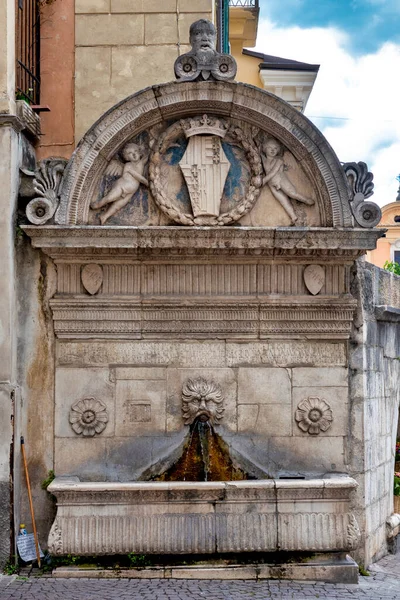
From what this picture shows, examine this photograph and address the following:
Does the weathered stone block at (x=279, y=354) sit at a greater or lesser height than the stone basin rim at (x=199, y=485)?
greater

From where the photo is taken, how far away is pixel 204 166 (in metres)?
8.28

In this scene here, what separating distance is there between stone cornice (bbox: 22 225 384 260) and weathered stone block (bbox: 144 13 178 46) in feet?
9.86

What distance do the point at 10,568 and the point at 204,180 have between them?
3.89m

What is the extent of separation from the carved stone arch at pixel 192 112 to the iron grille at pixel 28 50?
1186mm

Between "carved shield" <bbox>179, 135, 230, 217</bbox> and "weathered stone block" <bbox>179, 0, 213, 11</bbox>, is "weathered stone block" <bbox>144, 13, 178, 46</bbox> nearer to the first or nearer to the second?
"weathered stone block" <bbox>179, 0, 213, 11</bbox>

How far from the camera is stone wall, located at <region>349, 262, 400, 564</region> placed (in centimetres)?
838

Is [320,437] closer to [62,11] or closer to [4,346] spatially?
[4,346]

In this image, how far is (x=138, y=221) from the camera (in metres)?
8.29

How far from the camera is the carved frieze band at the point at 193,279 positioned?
8273 millimetres

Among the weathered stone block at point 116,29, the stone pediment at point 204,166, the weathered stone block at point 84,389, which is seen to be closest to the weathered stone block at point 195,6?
the weathered stone block at point 116,29

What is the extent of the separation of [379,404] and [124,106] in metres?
3.87

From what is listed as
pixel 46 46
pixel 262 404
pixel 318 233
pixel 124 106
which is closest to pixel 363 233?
pixel 318 233

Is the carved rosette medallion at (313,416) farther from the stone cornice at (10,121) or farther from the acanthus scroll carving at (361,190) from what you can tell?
the stone cornice at (10,121)

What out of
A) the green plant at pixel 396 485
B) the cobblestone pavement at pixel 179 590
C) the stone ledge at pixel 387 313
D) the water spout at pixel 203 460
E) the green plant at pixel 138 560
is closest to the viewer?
the cobblestone pavement at pixel 179 590
